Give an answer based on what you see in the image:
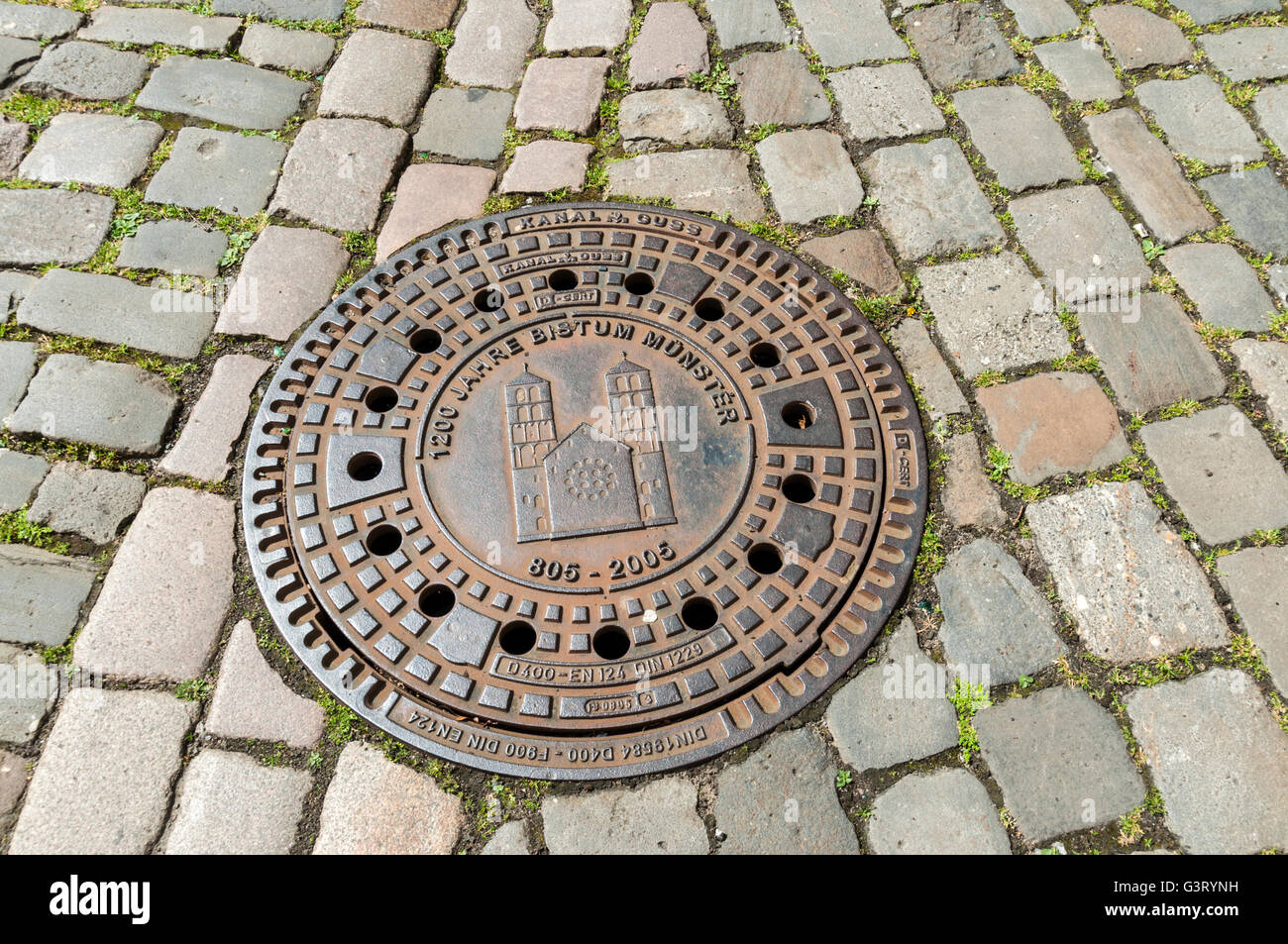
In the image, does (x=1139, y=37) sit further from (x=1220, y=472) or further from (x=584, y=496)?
(x=584, y=496)

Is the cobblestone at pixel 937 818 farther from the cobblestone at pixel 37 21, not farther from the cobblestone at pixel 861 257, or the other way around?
the cobblestone at pixel 37 21

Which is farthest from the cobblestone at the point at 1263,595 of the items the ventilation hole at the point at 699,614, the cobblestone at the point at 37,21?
the cobblestone at the point at 37,21

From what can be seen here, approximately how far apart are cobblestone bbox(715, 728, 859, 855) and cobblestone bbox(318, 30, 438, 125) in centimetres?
281

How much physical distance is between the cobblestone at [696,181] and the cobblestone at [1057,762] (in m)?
1.94

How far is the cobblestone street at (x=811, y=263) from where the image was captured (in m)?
2.37

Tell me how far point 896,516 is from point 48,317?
9.38 ft

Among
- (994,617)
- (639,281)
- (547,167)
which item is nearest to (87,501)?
(639,281)

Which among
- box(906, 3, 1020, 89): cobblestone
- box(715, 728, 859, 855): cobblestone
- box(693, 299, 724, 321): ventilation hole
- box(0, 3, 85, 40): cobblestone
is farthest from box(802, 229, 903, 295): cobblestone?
box(0, 3, 85, 40): cobblestone

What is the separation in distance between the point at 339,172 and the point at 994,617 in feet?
9.18

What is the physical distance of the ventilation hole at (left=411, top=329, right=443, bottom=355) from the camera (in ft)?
10.2

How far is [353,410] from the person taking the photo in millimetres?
2934

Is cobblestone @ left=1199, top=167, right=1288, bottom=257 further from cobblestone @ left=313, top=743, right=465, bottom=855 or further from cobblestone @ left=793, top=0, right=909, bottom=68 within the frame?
cobblestone @ left=313, top=743, right=465, bottom=855

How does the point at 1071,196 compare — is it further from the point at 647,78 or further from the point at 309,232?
the point at 309,232
